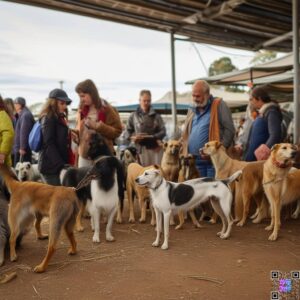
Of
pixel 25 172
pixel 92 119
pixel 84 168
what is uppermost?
pixel 92 119

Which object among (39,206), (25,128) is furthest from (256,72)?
(39,206)

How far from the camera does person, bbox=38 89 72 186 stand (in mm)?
4949

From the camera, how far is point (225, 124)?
557 centimetres

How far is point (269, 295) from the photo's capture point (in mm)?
3133

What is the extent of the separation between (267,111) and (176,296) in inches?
129

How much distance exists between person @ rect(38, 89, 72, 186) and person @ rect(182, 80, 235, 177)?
1831 millimetres

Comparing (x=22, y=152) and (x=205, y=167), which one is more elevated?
(x=22, y=152)

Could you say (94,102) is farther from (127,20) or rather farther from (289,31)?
(289,31)

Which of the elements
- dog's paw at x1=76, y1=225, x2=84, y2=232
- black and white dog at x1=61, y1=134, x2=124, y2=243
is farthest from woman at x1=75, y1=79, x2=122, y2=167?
dog's paw at x1=76, y1=225, x2=84, y2=232

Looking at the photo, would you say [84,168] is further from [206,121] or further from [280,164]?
[280,164]

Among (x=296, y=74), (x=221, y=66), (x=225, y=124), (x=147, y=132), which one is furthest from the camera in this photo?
(x=221, y=66)

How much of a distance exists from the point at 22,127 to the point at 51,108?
2.93m

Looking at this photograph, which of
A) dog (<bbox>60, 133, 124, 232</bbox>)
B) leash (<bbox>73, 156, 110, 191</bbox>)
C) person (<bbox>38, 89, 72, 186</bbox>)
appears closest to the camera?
leash (<bbox>73, 156, 110, 191</bbox>)

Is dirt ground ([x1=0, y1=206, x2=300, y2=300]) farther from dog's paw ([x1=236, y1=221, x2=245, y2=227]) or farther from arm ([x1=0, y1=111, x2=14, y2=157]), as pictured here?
arm ([x1=0, y1=111, x2=14, y2=157])
